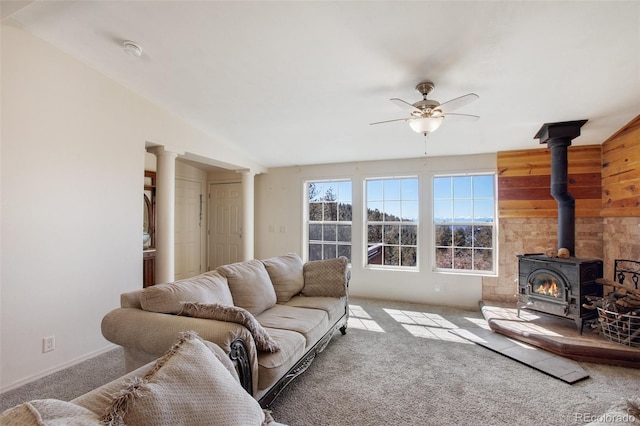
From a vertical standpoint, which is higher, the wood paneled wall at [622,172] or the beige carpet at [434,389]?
the wood paneled wall at [622,172]

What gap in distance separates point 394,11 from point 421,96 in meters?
1.07

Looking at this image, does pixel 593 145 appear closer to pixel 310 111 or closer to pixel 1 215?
pixel 310 111

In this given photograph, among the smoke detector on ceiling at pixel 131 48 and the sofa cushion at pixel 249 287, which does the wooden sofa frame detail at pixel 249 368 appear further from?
the smoke detector on ceiling at pixel 131 48

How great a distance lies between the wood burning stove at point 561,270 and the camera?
9.79 feet

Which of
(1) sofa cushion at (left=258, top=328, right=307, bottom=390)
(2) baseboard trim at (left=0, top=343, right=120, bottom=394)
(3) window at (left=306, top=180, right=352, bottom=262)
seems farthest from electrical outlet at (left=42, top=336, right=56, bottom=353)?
(3) window at (left=306, top=180, right=352, bottom=262)

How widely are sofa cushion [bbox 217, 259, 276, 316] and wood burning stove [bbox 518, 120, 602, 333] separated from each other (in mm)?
2887

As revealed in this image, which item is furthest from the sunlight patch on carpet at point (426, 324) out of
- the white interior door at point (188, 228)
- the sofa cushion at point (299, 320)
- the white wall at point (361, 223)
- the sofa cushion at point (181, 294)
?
the white interior door at point (188, 228)

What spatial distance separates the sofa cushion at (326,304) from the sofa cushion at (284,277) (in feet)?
0.29

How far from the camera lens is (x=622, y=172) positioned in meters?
3.31

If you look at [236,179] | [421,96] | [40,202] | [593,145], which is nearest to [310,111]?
[421,96]

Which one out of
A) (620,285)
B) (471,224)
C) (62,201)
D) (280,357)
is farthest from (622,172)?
(62,201)

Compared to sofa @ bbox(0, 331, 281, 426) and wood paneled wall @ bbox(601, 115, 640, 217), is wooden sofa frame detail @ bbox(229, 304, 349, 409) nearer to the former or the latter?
sofa @ bbox(0, 331, 281, 426)

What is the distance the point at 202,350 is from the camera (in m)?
1.15

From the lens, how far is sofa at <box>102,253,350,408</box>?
163 cm
